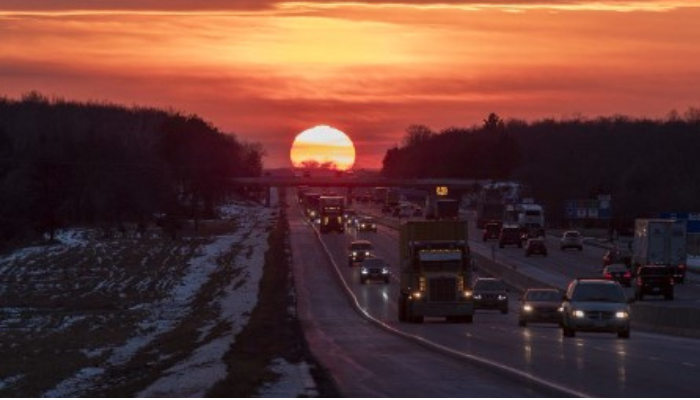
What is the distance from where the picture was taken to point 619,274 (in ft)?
254

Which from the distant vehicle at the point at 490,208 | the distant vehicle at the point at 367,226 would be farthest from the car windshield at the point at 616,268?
the distant vehicle at the point at 490,208

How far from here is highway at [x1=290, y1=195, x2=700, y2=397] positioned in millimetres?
22953

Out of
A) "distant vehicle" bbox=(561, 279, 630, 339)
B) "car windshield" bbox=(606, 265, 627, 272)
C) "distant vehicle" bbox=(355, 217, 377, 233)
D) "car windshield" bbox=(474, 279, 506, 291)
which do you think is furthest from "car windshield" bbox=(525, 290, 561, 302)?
"distant vehicle" bbox=(355, 217, 377, 233)

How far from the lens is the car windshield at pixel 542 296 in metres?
50.5

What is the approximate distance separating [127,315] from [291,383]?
1530 inches

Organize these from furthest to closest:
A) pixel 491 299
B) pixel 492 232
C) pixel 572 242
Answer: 1. pixel 492 232
2. pixel 572 242
3. pixel 491 299

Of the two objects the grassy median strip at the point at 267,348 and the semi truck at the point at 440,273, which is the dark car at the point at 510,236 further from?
the semi truck at the point at 440,273

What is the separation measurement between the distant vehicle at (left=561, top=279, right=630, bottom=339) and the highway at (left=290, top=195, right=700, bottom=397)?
35 centimetres

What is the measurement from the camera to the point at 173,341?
44.8 metres

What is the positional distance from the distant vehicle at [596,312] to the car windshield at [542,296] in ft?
35.2

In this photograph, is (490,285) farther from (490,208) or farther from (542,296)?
(490,208)

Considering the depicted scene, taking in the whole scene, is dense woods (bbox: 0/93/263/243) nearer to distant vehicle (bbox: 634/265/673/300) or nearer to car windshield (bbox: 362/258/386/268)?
car windshield (bbox: 362/258/386/268)

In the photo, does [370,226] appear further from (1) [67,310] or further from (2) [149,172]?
(1) [67,310]

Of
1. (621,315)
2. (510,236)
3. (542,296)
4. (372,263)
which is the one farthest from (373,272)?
(621,315)
